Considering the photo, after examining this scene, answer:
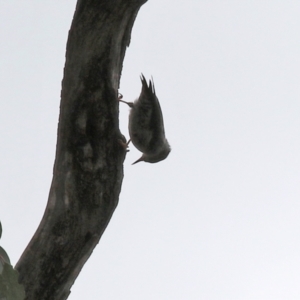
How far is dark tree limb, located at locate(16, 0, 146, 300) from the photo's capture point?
3.60 m

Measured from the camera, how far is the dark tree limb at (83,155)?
142 inches

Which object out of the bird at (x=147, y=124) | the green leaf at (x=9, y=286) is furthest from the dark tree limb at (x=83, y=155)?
the bird at (x=147, y=124)

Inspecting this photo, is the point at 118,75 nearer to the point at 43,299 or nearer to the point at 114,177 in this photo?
the point at 114,177

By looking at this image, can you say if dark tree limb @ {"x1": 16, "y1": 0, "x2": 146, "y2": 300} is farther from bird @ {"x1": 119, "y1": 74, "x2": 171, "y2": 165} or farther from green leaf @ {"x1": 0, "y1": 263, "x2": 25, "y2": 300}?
bird @ {"x1": 119, "y1": 74, "x2": 171, "y2": 165}

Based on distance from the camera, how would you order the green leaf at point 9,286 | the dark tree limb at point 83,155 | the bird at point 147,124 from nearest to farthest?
the green leaf at point 9,286 → the dark tree limb at point 83,155 → the bird at point 147,124

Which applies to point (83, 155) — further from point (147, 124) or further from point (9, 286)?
point (147, 124)

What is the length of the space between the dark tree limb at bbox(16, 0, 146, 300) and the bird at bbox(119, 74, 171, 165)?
2162 millimetres

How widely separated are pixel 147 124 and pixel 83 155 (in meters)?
2.46

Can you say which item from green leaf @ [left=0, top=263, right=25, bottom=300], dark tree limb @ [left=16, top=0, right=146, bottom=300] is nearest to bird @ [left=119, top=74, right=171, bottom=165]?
dark tree limb @ [left=16, top=0, right=146, bottom=300]

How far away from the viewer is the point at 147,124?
6117mm

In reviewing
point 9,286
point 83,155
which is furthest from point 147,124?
point 9,286

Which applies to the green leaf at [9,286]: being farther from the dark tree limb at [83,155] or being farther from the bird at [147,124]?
the bird at [147,124]

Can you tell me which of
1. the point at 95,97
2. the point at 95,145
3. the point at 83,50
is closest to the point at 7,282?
the point at 95,145

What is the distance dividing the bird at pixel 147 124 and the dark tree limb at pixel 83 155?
2.16 metres
